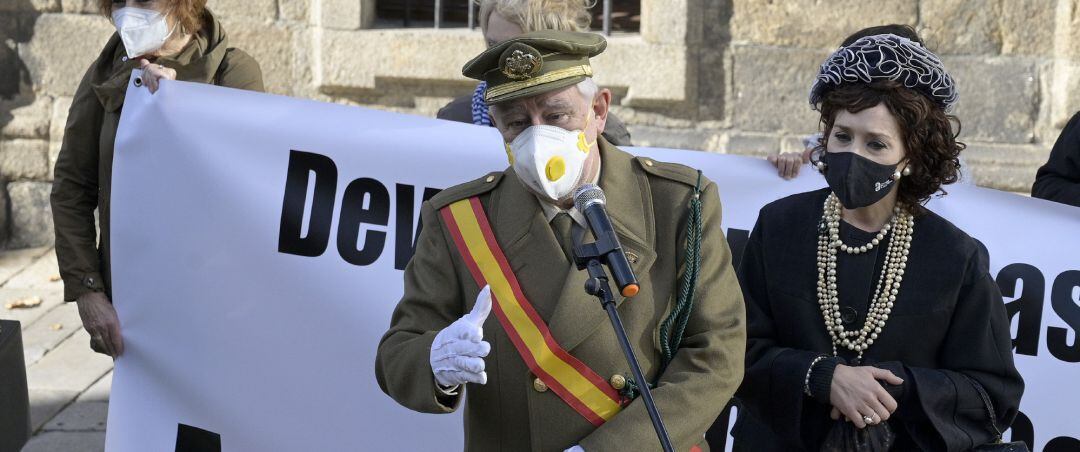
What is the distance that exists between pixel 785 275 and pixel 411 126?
171cm

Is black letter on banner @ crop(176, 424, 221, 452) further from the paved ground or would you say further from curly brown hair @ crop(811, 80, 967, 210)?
curly brown hair @ crop(811, 80, 967, 210)

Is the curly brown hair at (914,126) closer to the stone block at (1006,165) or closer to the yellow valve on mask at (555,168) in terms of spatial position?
the yellow valve on mask at (555,168)

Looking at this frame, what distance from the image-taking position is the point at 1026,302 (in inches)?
161

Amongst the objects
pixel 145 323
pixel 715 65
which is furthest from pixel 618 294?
pixel 715 65

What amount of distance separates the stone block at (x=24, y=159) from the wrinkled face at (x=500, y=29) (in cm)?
413

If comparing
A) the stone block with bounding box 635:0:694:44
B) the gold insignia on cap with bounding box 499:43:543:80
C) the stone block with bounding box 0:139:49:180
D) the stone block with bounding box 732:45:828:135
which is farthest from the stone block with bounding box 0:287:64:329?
the gold insignia on cap with bounding box 499:43:543:80

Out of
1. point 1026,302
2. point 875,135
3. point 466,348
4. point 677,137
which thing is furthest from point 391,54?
point 466,348

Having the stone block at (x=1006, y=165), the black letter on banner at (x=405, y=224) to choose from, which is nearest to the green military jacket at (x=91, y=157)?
the black letter on banner at (x=405, y=224)

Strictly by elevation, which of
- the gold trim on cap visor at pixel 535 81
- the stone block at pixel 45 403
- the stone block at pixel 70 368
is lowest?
the stone block at pixel 45 403

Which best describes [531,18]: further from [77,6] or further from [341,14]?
[77,6]

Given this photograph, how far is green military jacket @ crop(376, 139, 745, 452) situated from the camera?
2.47 meters

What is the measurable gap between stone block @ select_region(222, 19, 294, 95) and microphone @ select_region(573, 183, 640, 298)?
210 inches

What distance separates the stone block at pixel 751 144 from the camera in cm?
725

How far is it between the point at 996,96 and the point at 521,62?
17.4 feet
